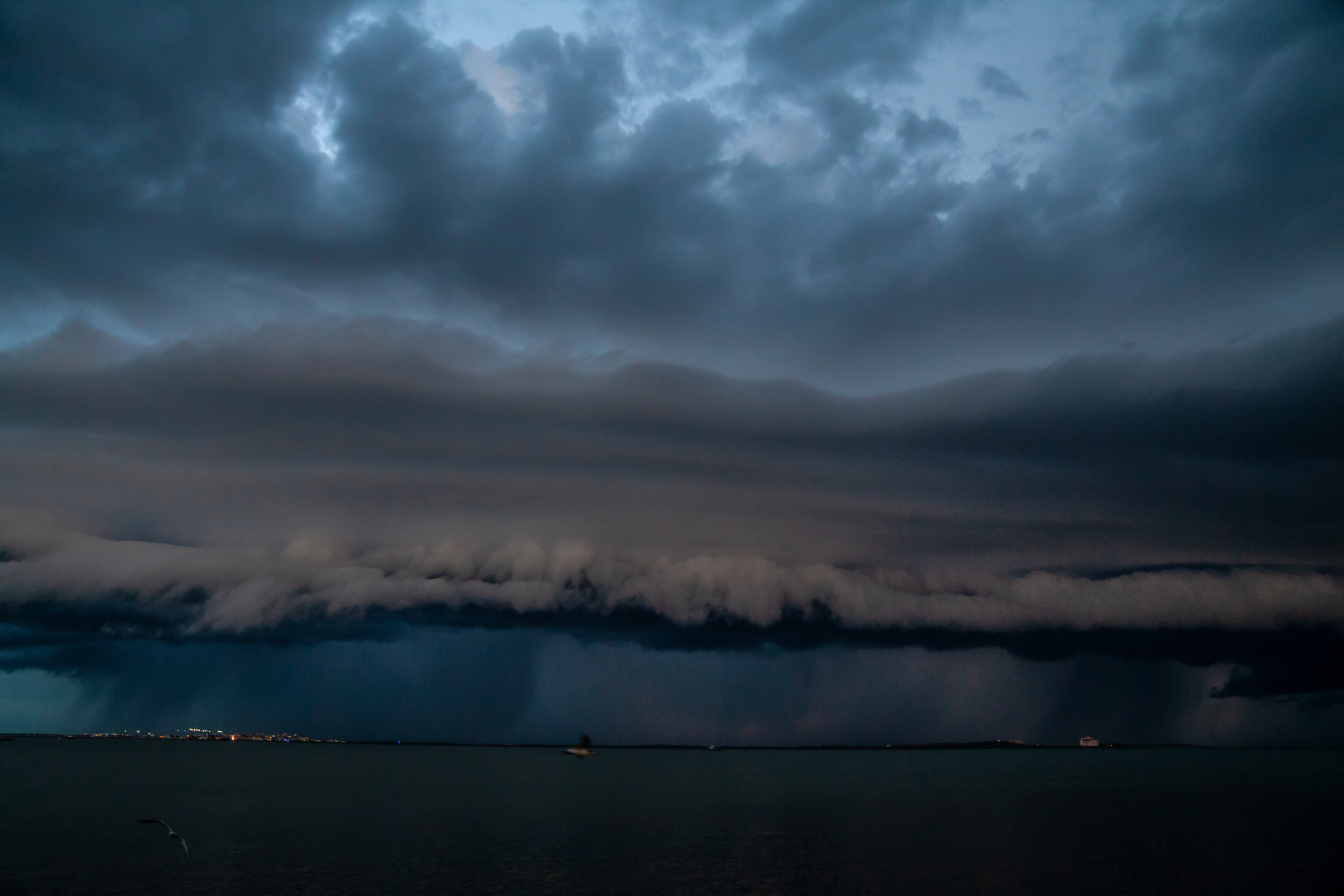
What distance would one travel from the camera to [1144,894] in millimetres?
81500

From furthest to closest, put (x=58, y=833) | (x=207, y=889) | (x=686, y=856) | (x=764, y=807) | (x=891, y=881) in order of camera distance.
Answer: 1. (x=764, y=807)
2. (x=58, y=833)
3. (x=686, y=856)
4. (x=891, y=881)
5. (x=207, y=889)

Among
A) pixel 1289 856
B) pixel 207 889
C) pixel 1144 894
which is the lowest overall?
pixel 1289 856

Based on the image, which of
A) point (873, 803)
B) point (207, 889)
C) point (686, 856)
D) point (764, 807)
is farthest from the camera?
point (873, 803)

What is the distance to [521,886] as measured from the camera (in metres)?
79.7

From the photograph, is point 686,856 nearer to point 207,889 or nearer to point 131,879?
point 207,889

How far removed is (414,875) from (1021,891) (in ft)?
176

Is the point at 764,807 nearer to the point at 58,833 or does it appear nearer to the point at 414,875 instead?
the point at 414,875

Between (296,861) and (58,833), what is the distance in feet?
141

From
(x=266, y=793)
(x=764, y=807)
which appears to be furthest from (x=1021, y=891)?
(x=266, y=793)

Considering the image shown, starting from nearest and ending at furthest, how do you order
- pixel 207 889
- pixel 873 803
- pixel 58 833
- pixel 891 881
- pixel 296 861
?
pixel 207 889 → pixel 891 881 → pixel 296 861 → pixel 58 833 → pixel 873 803

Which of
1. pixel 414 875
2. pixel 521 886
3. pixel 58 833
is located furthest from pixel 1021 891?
pixel 58 833

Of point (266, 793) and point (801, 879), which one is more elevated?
point (801, 879)

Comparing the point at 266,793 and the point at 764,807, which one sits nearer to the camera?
the point at 764,807

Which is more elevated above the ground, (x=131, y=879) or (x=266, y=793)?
(x=131, y=879)
